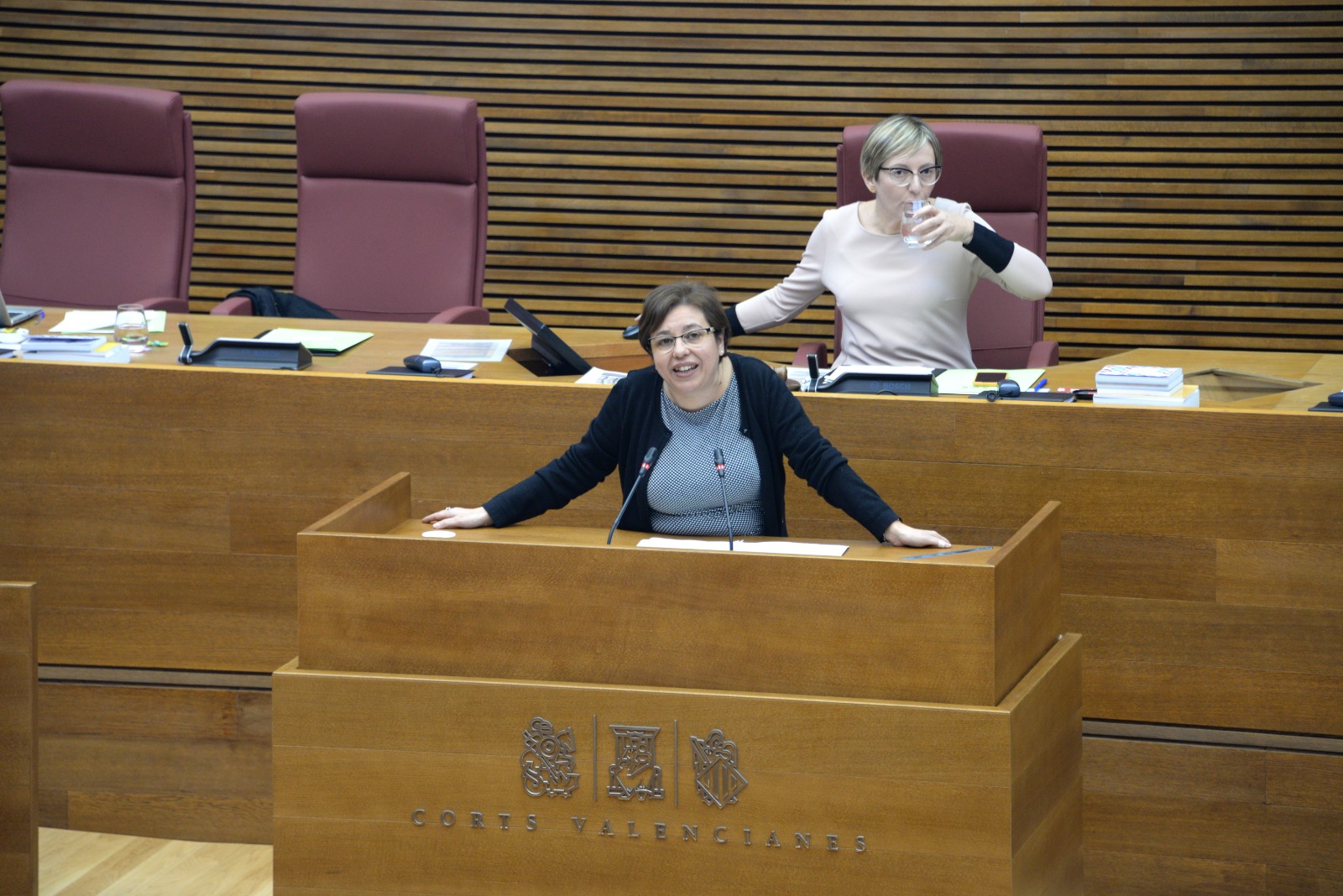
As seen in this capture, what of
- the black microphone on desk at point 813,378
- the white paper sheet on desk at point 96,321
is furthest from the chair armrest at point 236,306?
the black microphone on desk at point 813,378

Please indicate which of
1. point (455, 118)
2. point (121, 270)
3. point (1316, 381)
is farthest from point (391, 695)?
point (121, 270)

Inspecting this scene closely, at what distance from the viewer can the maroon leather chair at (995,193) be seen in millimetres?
3963

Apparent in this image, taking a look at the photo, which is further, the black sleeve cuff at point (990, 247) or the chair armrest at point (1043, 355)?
the chair armrest at point (1043, 355)

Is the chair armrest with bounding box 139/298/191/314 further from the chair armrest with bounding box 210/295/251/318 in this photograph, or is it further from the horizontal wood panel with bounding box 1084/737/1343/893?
the horizontal wood panel with bounding box 1084/737/1343/893

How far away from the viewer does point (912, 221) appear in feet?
10.3

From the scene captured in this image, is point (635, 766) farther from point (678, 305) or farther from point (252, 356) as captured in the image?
point (252, 356)

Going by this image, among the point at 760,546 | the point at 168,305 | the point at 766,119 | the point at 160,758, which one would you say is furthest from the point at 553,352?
the point at 766,119

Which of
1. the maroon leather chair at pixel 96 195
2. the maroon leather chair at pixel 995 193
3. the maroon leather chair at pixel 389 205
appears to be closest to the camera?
the maroon leather chair at pixel 995 193

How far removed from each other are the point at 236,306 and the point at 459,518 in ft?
6.26

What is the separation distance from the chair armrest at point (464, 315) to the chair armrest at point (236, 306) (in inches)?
20.1

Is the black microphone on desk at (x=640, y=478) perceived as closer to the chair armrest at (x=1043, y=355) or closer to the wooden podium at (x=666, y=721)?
the wooden podium at (x=666, y=721)

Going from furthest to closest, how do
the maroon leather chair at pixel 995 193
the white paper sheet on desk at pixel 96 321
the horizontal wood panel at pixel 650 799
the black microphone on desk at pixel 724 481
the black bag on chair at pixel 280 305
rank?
the black bag on chair at pixel 280 305
the maroon leather chair at pixel 995 193
the white paper sheet on desk at pixel 96 321
the black microphone on desk at pixel 724 481
the horizontal wood panel at pixel 650 799

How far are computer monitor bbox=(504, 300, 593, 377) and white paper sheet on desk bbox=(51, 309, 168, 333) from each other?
3.36 ft

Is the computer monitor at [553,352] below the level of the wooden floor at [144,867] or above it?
above
